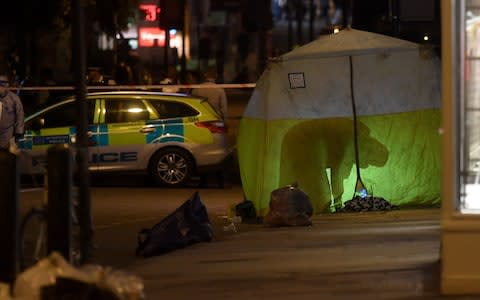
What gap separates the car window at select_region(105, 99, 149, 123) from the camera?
20.1 m

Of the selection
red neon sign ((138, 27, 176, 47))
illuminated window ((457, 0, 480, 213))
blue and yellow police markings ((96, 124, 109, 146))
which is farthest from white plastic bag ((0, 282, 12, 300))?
red neon sign ((138, 27, 176, 47))

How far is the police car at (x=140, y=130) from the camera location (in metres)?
20.0

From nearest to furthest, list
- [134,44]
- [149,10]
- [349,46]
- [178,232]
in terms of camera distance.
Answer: [178,232]
[349,46]
[149,10]
[134,44]

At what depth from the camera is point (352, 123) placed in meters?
15.6

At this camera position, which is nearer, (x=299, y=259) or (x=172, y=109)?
(x=299, y=259)

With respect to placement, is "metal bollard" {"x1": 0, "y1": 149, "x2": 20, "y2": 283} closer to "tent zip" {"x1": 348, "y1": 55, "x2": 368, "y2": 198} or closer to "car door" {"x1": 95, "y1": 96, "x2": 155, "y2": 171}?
"tent zip" {"x1": 348, "y1": 55, "x2": 368, "y2": 198}

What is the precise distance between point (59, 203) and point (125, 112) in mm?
10883

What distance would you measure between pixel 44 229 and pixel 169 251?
2.60 meters

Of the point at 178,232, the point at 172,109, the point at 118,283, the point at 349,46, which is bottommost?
the point at 178,232

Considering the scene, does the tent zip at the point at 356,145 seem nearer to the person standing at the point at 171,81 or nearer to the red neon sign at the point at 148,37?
the person standing at the point at 171,81

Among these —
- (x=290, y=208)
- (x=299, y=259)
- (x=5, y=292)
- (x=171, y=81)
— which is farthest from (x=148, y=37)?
(x=5, y=292)

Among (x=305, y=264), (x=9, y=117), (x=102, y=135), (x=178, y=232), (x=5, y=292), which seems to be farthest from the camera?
(x=102, y=135)

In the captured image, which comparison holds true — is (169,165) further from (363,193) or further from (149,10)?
(149,10)

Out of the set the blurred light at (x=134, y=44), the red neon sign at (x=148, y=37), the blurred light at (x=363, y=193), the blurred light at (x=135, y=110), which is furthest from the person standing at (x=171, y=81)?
the blurred light at (x=134, y=44)
